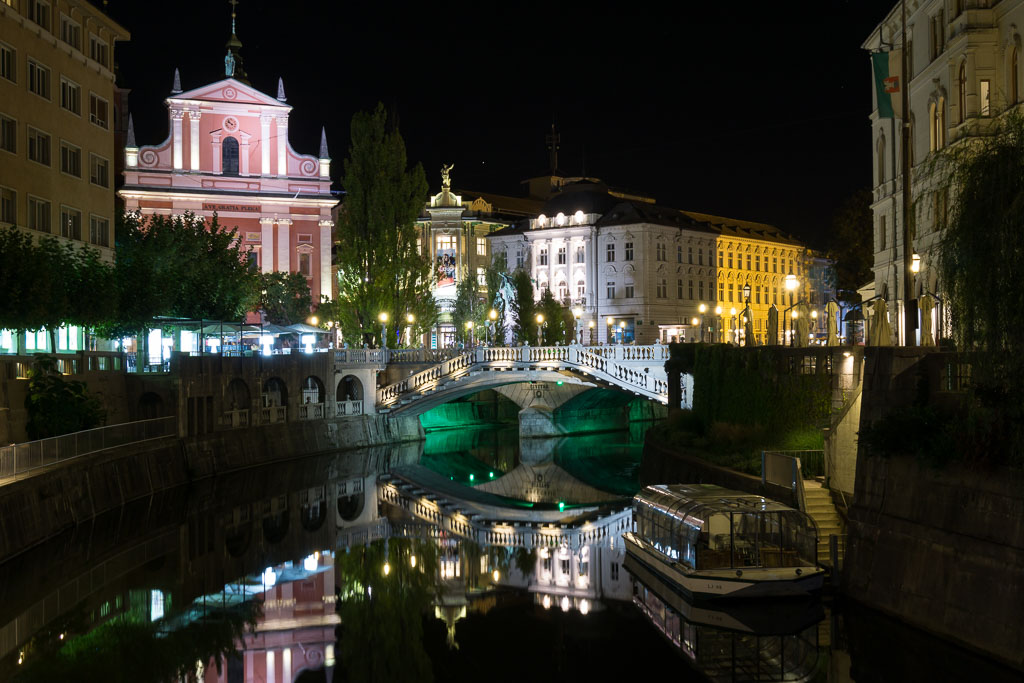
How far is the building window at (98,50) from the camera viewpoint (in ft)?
175

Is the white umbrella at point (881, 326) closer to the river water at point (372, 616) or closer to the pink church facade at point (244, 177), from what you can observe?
the river water at point (372, 616)

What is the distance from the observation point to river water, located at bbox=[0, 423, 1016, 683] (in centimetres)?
2280

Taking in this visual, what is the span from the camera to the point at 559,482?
53281 millimetres

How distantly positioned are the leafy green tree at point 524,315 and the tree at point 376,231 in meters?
16.1

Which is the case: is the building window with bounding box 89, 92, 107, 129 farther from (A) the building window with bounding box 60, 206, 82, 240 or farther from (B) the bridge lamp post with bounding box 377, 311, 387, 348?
(B) the bridge lamp post with bounding box 377, 311, 387, 348

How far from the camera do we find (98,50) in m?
54.1

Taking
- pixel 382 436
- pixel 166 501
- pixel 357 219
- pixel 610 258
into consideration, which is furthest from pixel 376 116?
pixel 610 258

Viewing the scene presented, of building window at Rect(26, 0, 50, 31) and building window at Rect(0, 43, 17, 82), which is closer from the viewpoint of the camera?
building window at Rect(0, 43, 17, 82)

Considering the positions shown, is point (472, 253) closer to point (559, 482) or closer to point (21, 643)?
point (559, 482)

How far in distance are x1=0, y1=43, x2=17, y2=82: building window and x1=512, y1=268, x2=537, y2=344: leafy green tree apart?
143ft

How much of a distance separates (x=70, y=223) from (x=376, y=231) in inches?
816

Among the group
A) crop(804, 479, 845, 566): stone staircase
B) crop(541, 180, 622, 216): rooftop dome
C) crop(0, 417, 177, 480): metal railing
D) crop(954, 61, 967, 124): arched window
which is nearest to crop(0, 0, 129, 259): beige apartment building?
crop(0, 417, 177, 480): metal railing

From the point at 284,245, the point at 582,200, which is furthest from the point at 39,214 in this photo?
the point at 582,200

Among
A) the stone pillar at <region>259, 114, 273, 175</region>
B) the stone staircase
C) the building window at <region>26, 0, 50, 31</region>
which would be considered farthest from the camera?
the stone pillar at <region>259, 114, 273, 175</region>
